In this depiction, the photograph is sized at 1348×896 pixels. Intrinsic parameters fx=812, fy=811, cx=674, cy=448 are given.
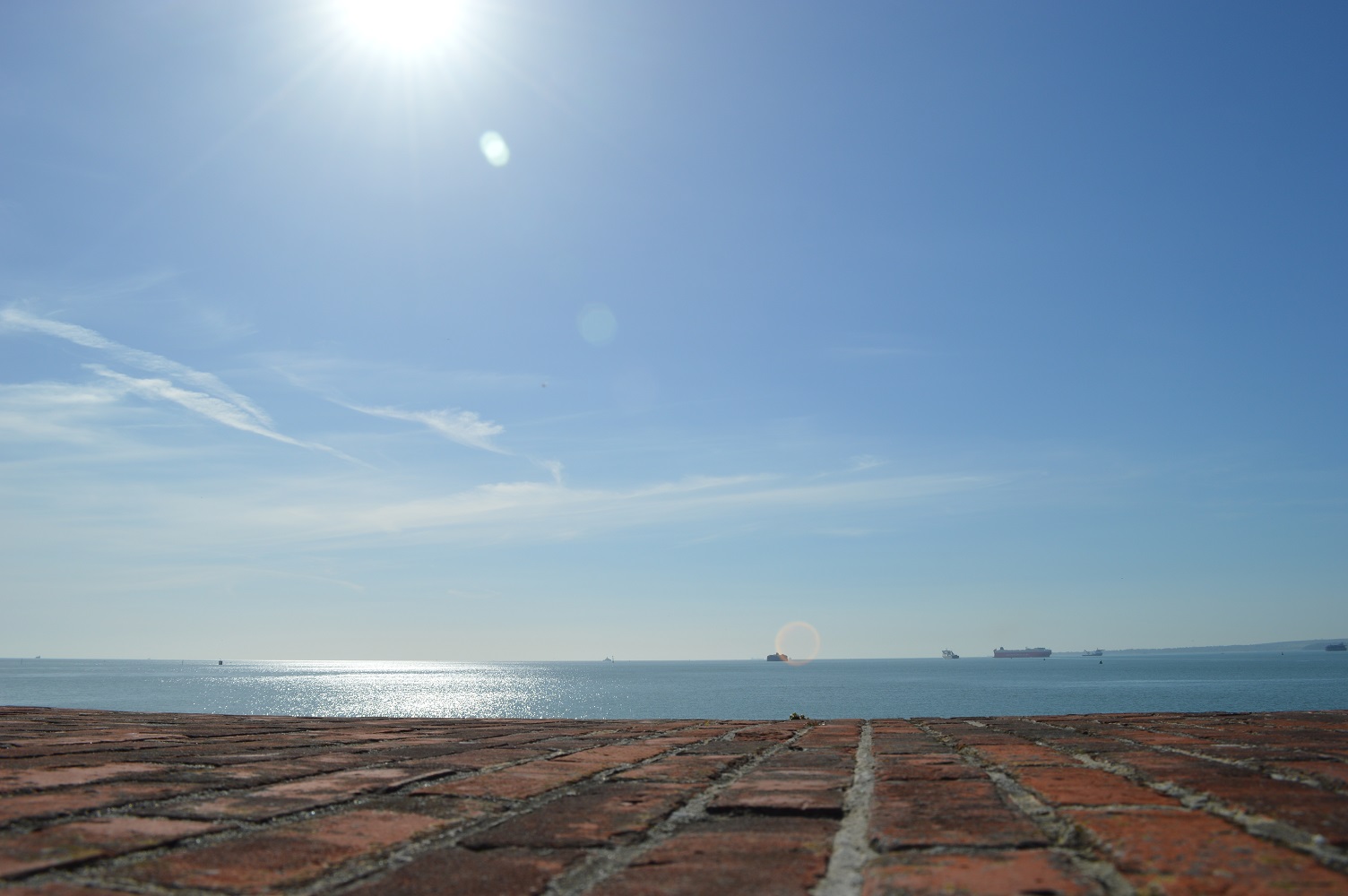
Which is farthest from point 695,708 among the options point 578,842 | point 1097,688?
point 578,842

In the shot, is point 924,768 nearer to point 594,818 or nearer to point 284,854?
point 594,818

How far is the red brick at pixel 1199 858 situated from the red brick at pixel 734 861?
0.70m

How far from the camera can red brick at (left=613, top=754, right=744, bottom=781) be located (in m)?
3.36

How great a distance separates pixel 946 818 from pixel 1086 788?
2.59 ft

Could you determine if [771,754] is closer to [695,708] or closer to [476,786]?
[476,786]

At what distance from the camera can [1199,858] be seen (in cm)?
187

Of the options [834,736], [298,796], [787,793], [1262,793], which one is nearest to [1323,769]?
[1262,793]

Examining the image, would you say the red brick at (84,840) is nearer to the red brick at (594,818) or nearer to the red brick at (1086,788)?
the red brick at (594,818)

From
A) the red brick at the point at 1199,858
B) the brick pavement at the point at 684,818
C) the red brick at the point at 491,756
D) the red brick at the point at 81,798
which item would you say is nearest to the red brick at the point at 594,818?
the brick pavement at the point at 684,818

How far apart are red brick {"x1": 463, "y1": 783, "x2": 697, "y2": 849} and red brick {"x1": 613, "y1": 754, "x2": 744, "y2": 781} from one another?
0.20 meters

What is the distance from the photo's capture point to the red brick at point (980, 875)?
1696 mm

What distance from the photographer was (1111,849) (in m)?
1.98

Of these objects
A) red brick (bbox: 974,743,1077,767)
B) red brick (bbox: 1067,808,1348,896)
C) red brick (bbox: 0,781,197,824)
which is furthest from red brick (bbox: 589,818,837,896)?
red brick (bbox: 0,781,197,824)

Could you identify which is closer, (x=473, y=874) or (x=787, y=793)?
(x=473, y=874)
